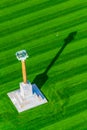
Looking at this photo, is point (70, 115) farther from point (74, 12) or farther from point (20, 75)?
point (74, 12)

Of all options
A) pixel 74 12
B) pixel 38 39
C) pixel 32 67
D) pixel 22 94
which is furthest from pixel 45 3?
pixel 22 94

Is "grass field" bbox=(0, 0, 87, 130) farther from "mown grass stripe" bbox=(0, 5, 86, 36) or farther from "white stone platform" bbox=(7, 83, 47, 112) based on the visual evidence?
"white stone platform" bbox=(7, 83, 47, 112)

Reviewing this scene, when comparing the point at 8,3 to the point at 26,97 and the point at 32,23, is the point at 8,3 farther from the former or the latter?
the point at 26,97

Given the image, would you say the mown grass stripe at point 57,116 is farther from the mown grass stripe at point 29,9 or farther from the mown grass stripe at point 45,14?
the mown grass stripe at point 29,9

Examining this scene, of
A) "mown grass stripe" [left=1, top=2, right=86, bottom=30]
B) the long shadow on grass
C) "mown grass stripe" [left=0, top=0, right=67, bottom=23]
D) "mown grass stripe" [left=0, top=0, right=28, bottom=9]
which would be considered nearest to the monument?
the long shadow on grass

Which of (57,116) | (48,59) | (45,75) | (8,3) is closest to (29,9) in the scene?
(8,3)
